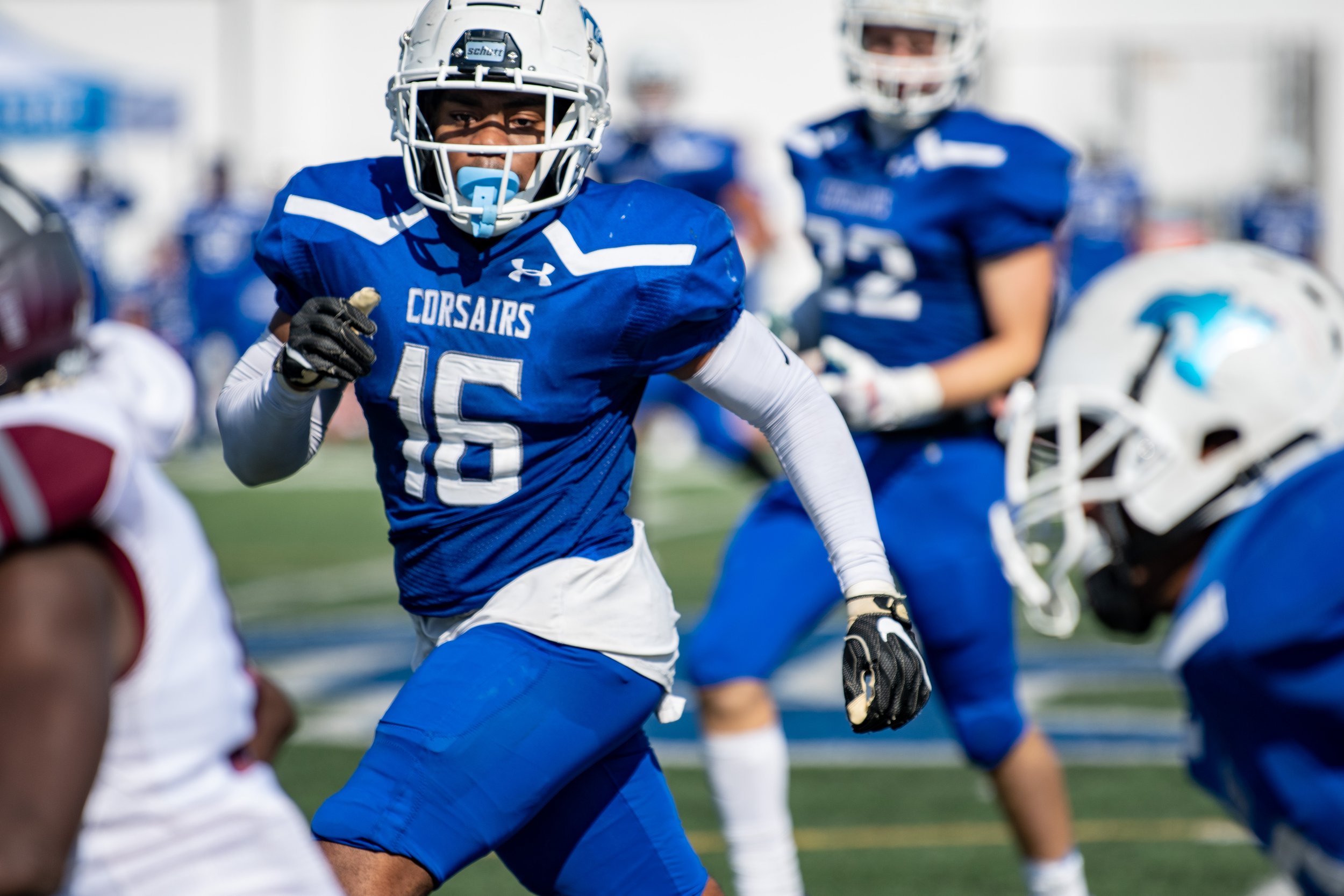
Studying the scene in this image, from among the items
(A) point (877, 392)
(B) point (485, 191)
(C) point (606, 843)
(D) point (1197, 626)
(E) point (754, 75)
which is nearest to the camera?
(D) point (1197, 626)

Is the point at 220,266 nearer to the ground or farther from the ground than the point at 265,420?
nearer to the ground

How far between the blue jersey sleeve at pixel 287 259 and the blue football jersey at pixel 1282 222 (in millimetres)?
13151

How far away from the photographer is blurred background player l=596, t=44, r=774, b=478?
7.06 meters

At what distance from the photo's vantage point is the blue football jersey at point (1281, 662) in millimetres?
1580

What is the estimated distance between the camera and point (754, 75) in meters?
19.8

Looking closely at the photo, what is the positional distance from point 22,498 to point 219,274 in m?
13.6

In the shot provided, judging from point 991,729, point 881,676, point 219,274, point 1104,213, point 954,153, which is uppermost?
point 954,153

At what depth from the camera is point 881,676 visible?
2.12 metres

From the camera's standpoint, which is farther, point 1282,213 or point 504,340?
point 1282,213

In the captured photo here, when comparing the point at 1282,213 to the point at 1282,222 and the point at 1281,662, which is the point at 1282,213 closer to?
the point at 1282,222

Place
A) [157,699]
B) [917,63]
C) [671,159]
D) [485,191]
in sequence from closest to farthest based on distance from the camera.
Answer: [157,699] → [485,191] → [917,63] → [671,159]

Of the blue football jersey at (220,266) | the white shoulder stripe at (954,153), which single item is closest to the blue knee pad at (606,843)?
the white shoulder stripe at (954,153)

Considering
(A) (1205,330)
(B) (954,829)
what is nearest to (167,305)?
(B) (954,829)

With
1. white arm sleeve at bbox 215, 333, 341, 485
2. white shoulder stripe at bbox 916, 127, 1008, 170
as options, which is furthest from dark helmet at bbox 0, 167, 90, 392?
white shoulder stripe at bbox 916, 127, 1008, 170
